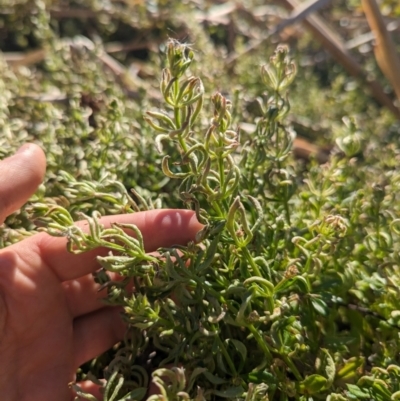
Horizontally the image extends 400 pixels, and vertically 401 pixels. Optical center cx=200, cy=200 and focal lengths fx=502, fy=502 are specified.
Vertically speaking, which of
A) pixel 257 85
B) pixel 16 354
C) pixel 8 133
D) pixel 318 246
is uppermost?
pixel 257 85

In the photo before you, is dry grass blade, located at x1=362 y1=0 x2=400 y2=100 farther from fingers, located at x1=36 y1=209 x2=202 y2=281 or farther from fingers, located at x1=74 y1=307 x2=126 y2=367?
fingers, located at x1=74 y1=307 x2=126 y2=367

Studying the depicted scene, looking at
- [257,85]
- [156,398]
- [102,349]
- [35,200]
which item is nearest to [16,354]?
[102,349]

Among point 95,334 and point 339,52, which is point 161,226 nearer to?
point 95,334

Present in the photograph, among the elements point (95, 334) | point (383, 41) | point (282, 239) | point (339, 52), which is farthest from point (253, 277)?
point (339, 52)

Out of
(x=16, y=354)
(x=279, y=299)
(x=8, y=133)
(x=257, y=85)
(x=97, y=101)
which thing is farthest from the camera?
(x=257, y=85)

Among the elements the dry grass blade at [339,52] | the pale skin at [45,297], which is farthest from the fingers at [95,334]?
the dry grass blade at [339,52]

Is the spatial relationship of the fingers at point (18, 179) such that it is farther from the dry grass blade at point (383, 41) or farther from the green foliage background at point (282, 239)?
the dry grass blade at point (383, 41)

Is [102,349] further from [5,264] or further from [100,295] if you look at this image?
[5,264]
